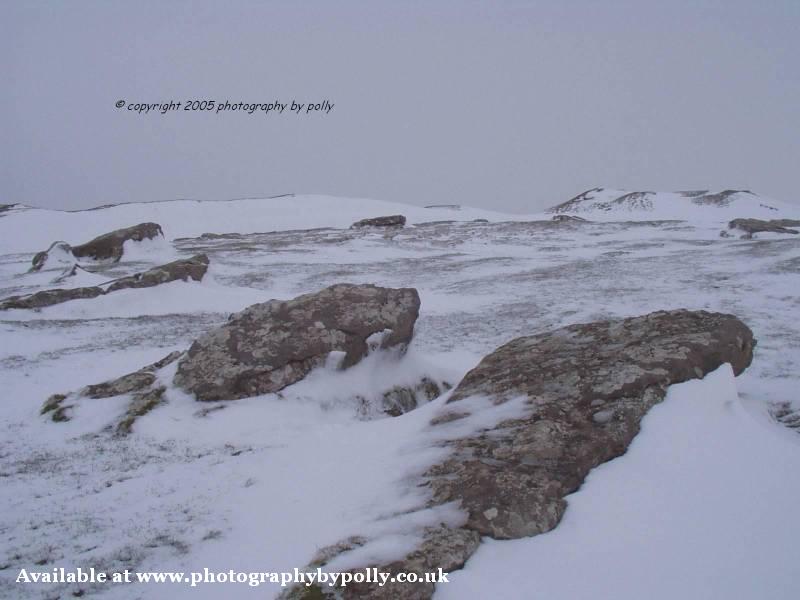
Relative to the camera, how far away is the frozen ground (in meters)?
4.80

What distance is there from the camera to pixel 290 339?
9.82 meters

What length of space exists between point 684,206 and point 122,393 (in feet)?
237

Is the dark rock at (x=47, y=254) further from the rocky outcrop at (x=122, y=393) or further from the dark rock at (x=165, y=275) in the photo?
the rocky outcrop at (x=122, y=393)

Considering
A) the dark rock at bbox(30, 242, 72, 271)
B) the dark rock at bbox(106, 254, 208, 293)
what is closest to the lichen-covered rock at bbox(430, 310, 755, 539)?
the dark rock at bbox(106, 254, 208, 293)

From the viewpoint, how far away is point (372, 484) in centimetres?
579

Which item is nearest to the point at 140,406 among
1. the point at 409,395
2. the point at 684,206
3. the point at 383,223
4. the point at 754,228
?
the point at 409,395

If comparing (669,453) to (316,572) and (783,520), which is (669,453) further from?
(316,572)

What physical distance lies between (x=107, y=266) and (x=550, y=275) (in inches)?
858

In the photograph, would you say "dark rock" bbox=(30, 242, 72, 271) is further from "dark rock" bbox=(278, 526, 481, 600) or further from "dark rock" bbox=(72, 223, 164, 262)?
"dark rock" bbox=(278, 526, 481, 600)

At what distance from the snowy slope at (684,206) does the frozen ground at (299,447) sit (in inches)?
1747

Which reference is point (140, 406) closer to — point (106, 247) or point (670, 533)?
point (670, 533)

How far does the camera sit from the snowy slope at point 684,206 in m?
60.9

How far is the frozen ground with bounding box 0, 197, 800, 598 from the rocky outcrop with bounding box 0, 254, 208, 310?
49 centimetres

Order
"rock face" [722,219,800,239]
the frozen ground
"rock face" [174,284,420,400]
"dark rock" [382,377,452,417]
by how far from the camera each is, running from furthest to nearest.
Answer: "rock face" [722,219,800,239] < "dark rock" [382,377,452,417] < "rock face" [174,284,420,400] < the frozen ground
